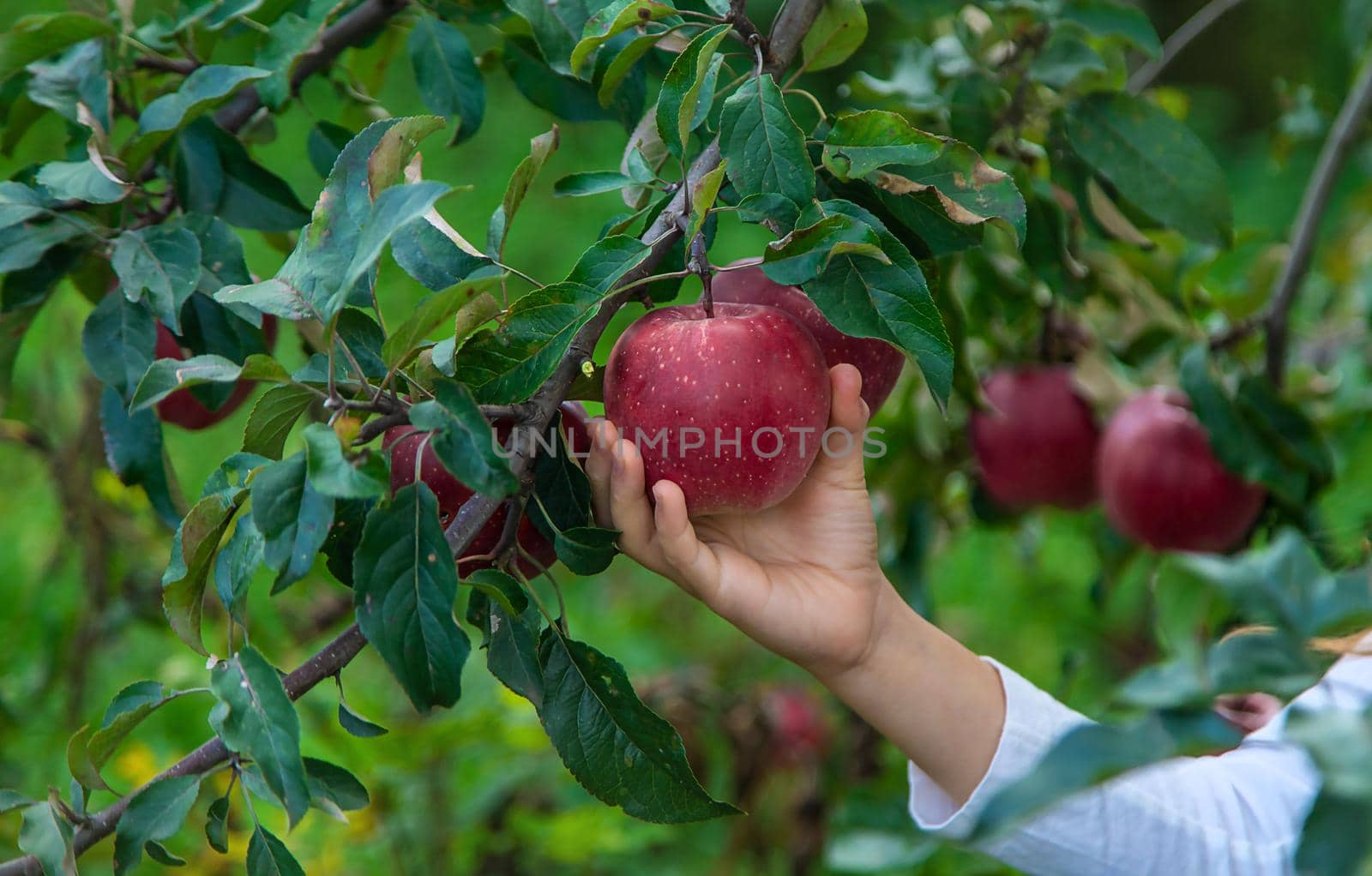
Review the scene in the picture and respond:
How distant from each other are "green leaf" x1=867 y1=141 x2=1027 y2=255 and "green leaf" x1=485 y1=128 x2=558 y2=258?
0.16m

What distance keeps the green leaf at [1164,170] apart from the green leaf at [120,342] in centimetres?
58

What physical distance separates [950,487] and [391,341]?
40.3 inches

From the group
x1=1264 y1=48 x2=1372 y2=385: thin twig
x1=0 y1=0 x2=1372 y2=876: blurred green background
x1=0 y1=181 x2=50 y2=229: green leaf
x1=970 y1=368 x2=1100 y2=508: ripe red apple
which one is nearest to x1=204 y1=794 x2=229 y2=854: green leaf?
x1=0 y1=181 x2=50 y2=229: green leaf

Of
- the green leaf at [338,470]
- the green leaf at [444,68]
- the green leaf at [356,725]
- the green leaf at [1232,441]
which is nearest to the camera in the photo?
the green leaf at [338,470]

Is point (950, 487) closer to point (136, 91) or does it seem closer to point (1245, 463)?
point (1245, 463)

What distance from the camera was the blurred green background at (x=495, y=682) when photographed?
1140 millimetres

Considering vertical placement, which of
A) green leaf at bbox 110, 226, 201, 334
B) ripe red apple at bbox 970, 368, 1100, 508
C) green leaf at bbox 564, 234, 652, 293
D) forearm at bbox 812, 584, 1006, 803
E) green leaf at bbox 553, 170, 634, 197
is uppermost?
green leaf at bbox 564, 234, 652, 293

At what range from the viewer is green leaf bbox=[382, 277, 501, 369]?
1.56 ft

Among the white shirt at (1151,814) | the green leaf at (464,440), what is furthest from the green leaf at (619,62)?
the white shirt at (1151,814)

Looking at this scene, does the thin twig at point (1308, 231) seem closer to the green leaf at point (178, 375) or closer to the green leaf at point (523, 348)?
the green leaf at point (523, 348)

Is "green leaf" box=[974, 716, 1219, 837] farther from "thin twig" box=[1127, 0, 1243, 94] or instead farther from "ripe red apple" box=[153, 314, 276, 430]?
"thin twig" box=[1127, 0, 1243, 94]

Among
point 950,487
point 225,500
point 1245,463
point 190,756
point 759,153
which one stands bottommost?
point 950,487

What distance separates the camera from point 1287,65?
140 inches

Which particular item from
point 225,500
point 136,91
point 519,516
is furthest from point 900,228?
point 136,91
